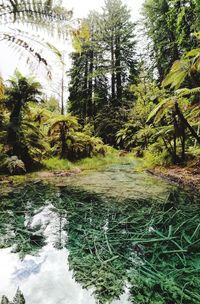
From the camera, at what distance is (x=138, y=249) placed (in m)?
2.58

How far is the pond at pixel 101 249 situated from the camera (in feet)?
6.25

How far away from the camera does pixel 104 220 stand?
3520 mm

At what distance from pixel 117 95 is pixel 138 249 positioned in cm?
1940

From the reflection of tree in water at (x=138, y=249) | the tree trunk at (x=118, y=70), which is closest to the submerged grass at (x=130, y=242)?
the reflection of tree in water at (x=138, y=249)

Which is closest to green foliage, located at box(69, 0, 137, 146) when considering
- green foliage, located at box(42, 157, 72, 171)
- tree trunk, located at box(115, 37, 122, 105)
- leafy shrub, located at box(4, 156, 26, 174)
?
tree trunk, located at box(115, 37, 122, 105)

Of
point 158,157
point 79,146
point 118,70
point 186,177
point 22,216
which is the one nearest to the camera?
point 22,216

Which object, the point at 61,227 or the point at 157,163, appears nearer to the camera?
the point at 61,227

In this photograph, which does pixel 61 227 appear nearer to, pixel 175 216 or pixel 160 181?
pixel 175 216

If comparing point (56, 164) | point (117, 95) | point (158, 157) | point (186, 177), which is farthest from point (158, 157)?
point (117, 95)

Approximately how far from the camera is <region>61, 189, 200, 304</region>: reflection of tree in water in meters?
1.92

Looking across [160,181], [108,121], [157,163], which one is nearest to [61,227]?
[160,181]

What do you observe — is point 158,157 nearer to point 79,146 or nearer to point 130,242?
point 79,146

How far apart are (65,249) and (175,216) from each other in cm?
155

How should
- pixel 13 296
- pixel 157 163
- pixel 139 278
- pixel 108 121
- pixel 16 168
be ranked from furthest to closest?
1. pixel 108 121
2. pixel 157 163
3. pixel 16 168
4. pixel 139 278
5. pixel 13 296
